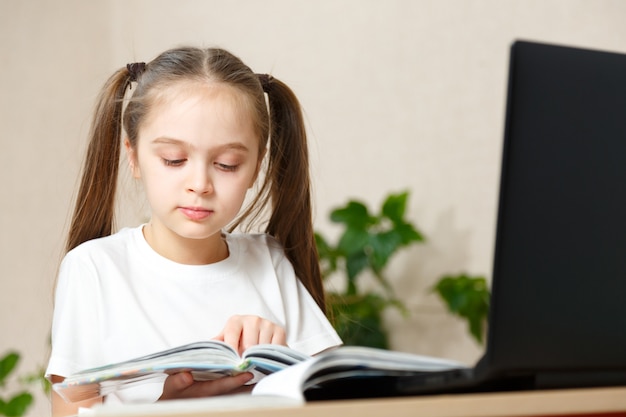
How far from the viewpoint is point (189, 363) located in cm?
71

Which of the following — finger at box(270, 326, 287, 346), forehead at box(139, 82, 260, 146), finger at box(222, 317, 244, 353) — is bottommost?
finger at box(270, 326, 287, 346)

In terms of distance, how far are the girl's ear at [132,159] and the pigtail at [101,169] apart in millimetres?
32

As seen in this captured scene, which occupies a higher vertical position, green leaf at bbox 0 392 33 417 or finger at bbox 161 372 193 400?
finger at bbox 161 372 193 400

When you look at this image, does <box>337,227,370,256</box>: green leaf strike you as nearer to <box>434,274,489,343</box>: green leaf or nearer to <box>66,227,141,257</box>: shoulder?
<box>434,274,489,343</box>: green leaf

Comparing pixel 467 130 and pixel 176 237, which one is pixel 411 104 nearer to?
pixel 467 130

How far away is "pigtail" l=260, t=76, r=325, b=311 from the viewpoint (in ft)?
4.31

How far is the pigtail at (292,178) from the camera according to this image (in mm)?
1313

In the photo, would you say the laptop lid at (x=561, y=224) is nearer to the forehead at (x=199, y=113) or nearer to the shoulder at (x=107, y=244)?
the forehead at (x=199, y=113)

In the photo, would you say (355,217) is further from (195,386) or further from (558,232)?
(558,232)

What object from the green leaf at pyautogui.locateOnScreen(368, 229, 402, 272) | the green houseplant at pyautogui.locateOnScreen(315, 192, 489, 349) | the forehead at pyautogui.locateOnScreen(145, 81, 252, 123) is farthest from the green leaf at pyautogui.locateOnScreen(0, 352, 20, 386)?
the forehead at pyautogui.locateOnScreen(145, 81, 252, 123)

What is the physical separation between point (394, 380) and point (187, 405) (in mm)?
191

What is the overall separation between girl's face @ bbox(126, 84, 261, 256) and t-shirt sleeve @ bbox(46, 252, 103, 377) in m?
0.14

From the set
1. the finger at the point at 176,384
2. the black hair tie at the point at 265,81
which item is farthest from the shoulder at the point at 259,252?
the finger at the point at 176,384

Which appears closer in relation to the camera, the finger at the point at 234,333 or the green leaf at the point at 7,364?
the finger at the point at 234,333
